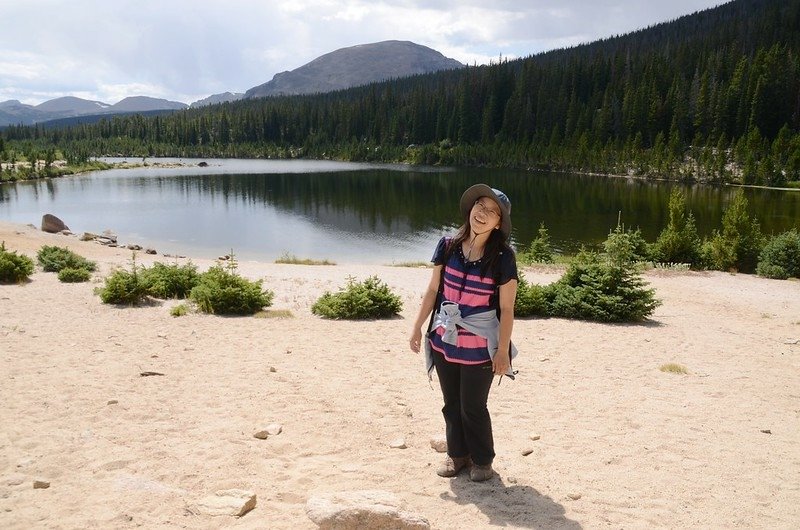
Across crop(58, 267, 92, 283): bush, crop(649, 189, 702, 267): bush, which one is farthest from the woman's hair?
crop(649, 189, 702, 267): bush

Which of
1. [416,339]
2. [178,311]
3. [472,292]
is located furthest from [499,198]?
[178,311]

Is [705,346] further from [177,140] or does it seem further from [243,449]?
[177,140]

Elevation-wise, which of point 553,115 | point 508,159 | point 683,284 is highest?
point 553,115

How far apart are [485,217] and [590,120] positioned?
395ft

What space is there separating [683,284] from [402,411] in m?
16.8

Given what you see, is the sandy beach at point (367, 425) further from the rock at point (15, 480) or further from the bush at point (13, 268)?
the bush at point (13, 268)

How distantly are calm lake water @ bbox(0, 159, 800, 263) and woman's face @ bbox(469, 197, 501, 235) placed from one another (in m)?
26.1

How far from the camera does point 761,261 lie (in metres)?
23.9

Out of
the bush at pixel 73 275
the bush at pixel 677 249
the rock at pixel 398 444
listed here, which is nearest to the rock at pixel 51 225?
the bush at pixel 73 275

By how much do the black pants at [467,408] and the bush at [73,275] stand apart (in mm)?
16500

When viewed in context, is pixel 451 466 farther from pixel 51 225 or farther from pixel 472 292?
pixel 51 225

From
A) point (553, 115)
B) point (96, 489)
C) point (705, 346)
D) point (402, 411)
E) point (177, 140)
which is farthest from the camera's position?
point (177, 140)

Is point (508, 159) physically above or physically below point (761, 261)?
above

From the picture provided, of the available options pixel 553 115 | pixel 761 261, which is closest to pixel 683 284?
pixel 761 261
